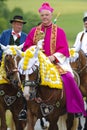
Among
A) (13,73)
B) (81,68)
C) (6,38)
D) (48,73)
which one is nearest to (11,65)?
(13,73)

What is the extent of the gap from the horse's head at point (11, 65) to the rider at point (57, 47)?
380mm

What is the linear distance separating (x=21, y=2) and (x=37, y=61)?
3389 cm

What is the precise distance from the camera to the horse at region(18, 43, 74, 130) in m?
10.4

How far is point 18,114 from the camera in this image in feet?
40.3

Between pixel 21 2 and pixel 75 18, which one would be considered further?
pixel 21 2

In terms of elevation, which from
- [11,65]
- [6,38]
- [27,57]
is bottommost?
[11,65]

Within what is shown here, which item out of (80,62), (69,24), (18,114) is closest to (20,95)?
(18,114)

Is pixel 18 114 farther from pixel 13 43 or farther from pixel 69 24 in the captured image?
pixel 69 24

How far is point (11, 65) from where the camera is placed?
11453mm

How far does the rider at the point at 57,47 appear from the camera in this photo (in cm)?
1150

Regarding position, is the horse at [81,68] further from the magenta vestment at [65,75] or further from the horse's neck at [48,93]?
the horse's neck at [48,93]

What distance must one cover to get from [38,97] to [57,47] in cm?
115

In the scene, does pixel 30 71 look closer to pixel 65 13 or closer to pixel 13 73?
pixel 13 73

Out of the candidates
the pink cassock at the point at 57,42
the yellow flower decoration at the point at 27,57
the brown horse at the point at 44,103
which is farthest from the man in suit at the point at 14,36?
the yellow flower decoration at the point at 27,57
